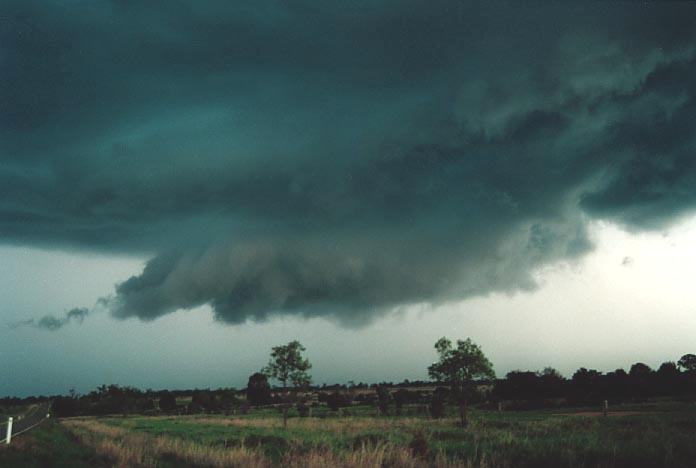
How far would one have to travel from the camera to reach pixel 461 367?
2099 inches

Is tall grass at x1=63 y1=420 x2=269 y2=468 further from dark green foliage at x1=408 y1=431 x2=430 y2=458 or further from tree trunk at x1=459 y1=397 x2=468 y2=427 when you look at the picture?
tree trunk at x1=459 y1=397 x2=468 y2=427

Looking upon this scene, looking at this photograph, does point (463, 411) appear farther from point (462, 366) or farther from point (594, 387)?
point (594, 387)

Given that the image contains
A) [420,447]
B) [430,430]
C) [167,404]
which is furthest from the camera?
[167,404]

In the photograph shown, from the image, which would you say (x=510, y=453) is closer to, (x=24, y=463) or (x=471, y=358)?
(x=24, y=463)

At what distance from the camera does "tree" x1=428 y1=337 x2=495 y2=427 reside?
53.0 m

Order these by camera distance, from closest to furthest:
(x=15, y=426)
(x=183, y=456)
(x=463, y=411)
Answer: (x=183, y=456), (x=463, y=411), (x=15, y=426)

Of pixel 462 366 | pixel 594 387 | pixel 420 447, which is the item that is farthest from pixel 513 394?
pixel 420 447

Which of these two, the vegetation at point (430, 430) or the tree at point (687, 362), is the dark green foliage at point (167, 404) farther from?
the tree at point (687, 362)

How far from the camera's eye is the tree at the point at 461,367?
5300 centimetres

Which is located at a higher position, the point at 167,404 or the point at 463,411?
the point at 463,411

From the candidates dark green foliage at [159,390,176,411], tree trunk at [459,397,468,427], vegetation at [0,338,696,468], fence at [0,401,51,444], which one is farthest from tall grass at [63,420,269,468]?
dark green foliage at [159,390,176,411]

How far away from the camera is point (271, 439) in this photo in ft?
112

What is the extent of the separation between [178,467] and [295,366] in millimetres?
44511

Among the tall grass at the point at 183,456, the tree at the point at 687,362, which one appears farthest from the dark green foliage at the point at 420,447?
the tree at the point at 687,362
